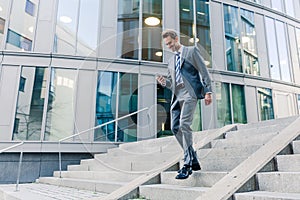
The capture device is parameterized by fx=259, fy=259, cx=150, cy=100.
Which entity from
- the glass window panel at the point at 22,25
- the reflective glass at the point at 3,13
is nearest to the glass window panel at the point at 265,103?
the glass window panel at the point at 22,25

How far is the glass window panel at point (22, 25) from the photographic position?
8.79m

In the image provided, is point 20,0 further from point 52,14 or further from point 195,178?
point 195,178

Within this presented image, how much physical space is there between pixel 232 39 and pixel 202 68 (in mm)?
9332

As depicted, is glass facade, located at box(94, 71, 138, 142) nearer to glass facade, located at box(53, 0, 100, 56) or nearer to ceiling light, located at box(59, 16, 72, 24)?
glass facade, located at box(53, 0, 100, 56)

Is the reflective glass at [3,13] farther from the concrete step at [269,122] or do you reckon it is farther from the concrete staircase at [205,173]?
the concrete step at [269,122]

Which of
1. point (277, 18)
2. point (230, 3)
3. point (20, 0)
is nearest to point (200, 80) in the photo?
point (20, 0)

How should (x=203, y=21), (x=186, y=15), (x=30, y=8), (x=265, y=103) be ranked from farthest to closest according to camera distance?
1. (x=265, y=103)
2. (x=203, y=21)
3. (x=186, y=15)
4. (x=30, y=8)

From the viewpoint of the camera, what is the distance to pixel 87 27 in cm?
933

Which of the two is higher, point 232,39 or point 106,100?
point 232,39

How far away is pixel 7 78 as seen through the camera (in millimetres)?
8312

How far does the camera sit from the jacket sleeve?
9.21 feet

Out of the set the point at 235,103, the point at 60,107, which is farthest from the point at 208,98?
the point at 235,103

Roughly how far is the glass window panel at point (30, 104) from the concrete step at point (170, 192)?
19.8 ft

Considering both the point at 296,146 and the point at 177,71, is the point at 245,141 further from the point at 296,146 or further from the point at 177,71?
the point at 177,71
